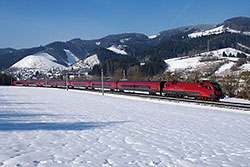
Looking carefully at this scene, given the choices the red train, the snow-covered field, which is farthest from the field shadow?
the red train

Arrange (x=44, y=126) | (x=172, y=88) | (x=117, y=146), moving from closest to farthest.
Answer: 1. (x=117, y=146)
2. (x=44, y=126)
3. (x=172, y=88)

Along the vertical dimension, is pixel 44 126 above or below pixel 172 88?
Answer: below

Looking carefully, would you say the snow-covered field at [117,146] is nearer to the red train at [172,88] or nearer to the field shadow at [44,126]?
the field shadow at [44,126]

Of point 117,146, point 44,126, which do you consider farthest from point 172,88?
Result: point 117,146

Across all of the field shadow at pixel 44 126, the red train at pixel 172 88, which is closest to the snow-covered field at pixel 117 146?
the field shadow at pixel 44 126

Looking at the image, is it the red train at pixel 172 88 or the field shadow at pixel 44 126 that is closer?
the field shadow at pixel 44 126

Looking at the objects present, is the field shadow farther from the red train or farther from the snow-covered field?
the red train

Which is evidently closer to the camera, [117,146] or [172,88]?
[117,146]

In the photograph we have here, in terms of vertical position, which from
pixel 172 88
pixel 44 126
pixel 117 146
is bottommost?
pixel 117 146

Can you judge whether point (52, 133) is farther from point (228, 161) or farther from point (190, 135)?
point (228, 161)

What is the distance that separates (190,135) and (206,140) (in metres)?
0.99

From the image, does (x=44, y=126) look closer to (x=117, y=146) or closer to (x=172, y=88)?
(x=117, y=146)

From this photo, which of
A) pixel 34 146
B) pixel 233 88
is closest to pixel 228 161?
pixel 34 146

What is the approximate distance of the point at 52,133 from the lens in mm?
10109
